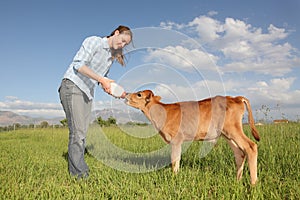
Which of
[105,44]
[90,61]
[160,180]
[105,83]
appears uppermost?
[105,44]

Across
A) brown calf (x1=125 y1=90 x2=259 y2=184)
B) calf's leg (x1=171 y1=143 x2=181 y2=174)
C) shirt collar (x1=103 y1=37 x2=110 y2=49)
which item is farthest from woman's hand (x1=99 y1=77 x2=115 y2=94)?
calf's leg (x1=171 y1=143 x2=181 y2=174)

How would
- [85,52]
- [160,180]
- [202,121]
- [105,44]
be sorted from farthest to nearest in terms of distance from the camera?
1. [105,44]
2. [202,121]
3. [85,52]
4. [160,180]

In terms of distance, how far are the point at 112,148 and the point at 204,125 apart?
14.3 ft

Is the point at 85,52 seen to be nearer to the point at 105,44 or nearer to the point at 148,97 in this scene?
the point at 105,44

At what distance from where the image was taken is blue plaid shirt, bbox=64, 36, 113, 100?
5.83 m

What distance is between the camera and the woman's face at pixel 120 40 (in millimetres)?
5988

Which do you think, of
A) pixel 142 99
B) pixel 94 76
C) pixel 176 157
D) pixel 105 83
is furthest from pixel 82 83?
pixel 176 157

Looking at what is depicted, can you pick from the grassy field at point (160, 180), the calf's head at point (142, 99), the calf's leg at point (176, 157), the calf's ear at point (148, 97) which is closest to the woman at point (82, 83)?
the grassy field at point (160, 180)

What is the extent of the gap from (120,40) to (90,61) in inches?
28.7

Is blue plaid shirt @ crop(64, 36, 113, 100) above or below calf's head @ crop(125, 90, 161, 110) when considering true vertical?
above

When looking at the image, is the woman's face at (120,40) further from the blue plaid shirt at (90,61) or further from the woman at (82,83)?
the blue plaid shirt at (90,61)

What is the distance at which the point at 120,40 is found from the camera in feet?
19.8

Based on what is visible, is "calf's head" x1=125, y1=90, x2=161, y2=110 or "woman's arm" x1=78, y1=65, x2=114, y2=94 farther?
"calf's head" x1=125, y1=90, x2=161, y2=110

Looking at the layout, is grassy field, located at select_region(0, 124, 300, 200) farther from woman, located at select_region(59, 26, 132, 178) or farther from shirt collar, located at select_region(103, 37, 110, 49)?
shirt collar, located at select_region(103, 37, 110, 49)
